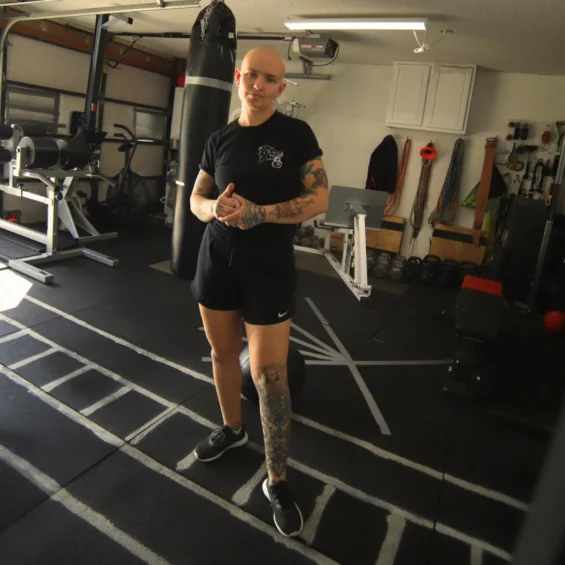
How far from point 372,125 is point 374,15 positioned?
2289 millimetres

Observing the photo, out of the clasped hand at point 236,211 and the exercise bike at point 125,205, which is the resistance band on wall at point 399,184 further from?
the clasped hand at point 236,211

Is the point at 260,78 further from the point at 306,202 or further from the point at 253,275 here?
the point at 253,275

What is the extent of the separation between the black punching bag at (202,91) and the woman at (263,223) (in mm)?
1327

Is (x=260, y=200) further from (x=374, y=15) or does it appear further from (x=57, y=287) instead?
(x=374, y=15)

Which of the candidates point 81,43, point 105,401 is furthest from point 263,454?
point 81,43

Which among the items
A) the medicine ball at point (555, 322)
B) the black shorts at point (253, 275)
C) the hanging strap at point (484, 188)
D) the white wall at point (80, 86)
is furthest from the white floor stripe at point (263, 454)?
the hanging strap at point (484, 188)

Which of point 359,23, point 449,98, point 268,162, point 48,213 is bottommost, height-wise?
point 48,213

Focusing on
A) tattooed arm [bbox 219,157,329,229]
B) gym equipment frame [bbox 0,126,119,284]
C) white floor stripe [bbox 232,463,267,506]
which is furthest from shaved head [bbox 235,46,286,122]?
gym equipment frame [bbox 0,126,119,284]

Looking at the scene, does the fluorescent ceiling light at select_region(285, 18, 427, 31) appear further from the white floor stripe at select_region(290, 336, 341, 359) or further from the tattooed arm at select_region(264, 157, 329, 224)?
the tattooed arm at select_region(264, 157, 329, 224)

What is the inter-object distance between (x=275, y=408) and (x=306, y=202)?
0.69 metres

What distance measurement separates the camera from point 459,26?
3721 millimetres

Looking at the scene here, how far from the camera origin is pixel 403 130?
230 inches

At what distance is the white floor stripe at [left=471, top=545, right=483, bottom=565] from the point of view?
158 centimetres

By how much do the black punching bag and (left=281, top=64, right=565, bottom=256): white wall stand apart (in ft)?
11.8
